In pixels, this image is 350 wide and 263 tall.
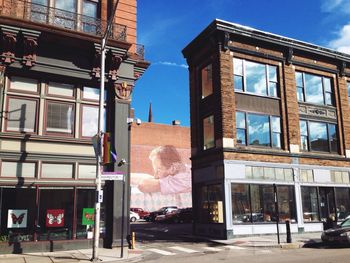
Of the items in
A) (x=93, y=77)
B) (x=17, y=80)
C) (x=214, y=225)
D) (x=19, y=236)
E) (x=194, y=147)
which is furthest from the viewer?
(x=194, y=147)

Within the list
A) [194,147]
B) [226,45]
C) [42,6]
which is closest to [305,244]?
[194,147]

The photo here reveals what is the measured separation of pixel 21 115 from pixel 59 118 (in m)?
1.57

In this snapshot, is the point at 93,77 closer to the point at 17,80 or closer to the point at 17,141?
the point at 17,80

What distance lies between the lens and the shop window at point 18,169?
1579cm

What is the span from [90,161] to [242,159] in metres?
8.89

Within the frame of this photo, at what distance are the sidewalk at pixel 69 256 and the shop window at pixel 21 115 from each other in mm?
5109

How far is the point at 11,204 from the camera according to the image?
51.4ft

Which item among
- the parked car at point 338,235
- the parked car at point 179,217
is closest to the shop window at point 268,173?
the parked car at point 338,235

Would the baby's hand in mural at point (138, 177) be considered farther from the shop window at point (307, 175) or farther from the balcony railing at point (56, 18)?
the balcony railing at point (56, 18)

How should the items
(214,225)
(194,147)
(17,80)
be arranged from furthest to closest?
(194,147) < (214,225) < (17,80)

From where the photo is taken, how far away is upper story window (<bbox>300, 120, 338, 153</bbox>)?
25.0 m

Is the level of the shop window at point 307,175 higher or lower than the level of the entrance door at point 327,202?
higher

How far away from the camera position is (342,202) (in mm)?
25125

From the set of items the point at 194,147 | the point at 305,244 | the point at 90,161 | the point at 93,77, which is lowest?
the point at 305,244
